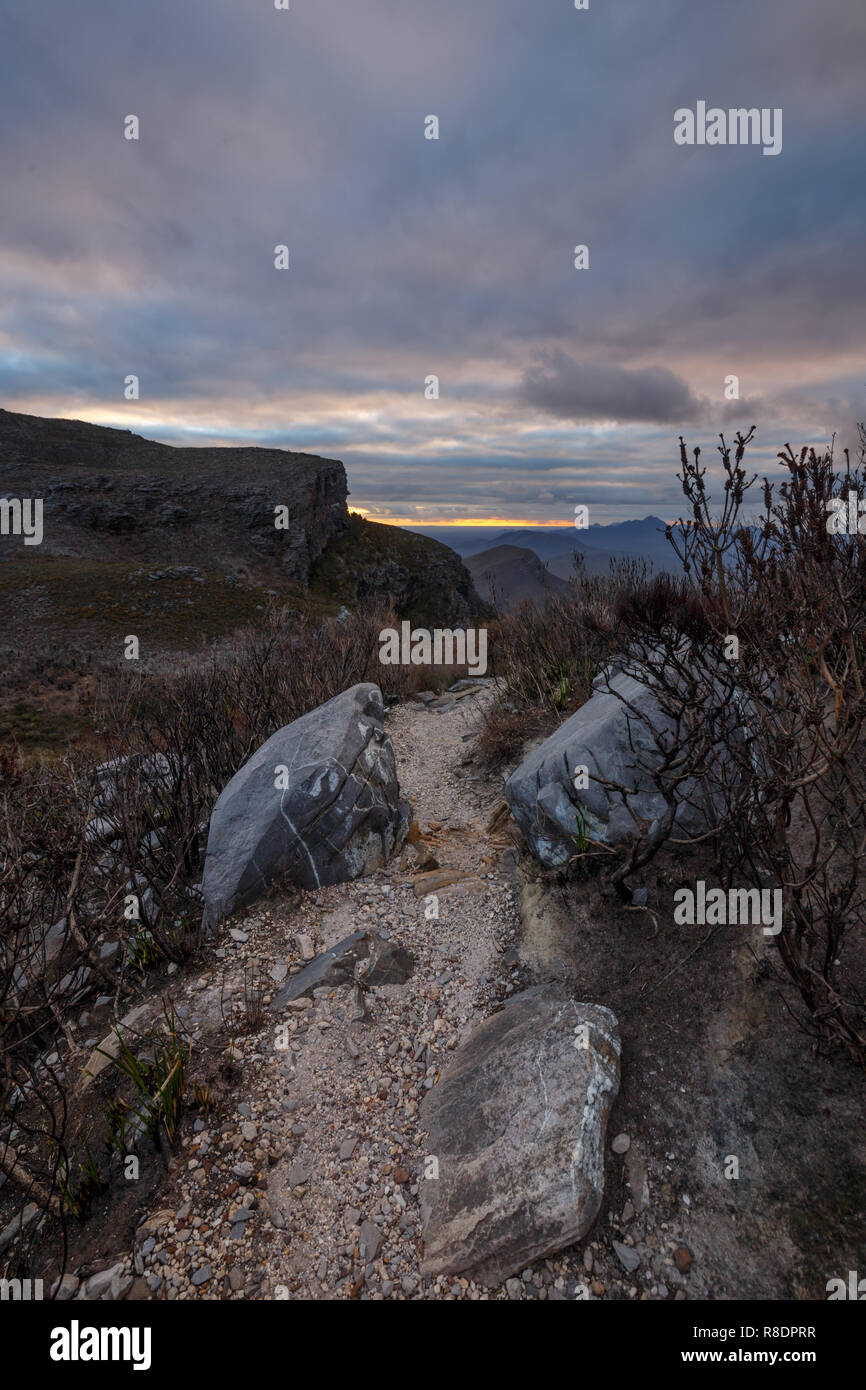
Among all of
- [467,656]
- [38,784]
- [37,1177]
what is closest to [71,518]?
[467,656]

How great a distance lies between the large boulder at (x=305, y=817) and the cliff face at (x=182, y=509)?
3743 centimetres

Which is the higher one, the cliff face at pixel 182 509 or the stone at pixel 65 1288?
the cliff face at pixel 182 509

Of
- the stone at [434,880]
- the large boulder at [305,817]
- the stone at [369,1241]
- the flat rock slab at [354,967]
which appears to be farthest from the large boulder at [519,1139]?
the large boulder at [305,817]

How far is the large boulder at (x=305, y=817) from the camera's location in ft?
15.8

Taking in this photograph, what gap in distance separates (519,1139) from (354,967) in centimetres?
161

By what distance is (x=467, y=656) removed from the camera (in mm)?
14289

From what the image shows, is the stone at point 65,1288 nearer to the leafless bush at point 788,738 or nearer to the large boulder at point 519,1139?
the large boulder at point 519,1139

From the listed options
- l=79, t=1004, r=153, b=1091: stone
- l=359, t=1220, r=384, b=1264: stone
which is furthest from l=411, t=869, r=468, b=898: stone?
l=359, t=1220, r=384, b=1264: stone

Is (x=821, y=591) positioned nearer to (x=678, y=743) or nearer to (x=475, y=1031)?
(x=678, y=743)

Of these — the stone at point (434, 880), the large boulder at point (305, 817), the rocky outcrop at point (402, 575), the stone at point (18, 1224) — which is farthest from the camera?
the rocky outcrop at point (402, 575)

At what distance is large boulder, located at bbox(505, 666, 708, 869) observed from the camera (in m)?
4.22

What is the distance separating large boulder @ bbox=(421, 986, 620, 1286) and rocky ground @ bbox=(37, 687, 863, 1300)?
10 cm

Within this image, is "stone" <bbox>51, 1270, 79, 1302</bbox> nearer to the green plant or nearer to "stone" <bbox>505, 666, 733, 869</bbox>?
the green plant

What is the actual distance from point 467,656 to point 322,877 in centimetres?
977
